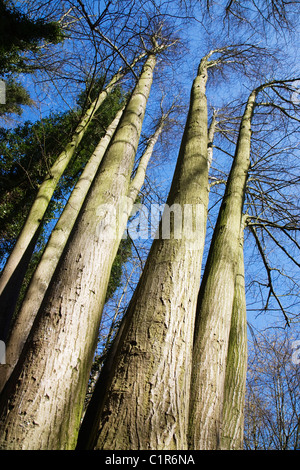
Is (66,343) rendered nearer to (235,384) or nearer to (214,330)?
(214,330)

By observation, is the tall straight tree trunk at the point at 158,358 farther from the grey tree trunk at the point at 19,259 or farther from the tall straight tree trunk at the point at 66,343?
the grey tree trunk at the point at 19,259

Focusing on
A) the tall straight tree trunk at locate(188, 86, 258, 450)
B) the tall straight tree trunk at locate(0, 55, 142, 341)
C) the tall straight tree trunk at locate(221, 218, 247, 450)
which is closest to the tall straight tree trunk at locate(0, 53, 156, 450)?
the tall straight tree trunk at locate(188, 86, 258, 450)

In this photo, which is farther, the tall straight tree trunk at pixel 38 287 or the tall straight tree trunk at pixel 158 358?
the tall straight tree trunk at pixel 38 287

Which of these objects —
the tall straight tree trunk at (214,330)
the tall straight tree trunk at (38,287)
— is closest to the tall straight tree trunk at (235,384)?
the tall straight tree trunk at (214,330)

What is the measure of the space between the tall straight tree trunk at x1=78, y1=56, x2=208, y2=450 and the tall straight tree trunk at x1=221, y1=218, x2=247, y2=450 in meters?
0.82

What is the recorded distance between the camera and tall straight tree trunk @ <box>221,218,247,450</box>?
1.97 metres

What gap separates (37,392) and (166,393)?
2.01 ft

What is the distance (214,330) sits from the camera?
2.08 meters

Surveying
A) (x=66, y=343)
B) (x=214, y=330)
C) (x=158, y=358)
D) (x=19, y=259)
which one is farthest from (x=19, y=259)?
(x=158, y=358)

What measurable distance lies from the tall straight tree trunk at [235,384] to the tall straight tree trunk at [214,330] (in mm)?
314

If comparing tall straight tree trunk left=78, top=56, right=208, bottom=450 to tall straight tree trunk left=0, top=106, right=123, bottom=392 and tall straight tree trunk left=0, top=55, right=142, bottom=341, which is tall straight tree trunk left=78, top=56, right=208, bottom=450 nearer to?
tall straight tree trunk left=0, top=106, right=123, bottom=392

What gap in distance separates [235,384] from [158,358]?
3.82 feet

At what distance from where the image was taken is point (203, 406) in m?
1.71

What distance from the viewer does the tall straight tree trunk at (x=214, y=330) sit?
166 cm
